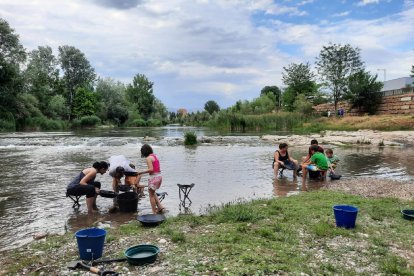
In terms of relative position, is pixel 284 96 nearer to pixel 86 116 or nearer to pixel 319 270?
pixel 86 116

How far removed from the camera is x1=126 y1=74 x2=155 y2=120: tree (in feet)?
352

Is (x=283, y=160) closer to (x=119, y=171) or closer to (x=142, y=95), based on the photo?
(x=119, y=171)

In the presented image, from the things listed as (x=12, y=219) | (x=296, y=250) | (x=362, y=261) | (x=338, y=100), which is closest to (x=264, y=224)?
(x=296, y=250)

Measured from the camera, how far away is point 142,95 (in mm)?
108875

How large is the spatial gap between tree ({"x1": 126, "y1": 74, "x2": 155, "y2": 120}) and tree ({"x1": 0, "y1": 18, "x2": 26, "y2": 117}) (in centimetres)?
5154

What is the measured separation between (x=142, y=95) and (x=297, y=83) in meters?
55.9

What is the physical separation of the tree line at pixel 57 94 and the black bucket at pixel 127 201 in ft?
155

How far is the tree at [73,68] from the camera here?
85125mm

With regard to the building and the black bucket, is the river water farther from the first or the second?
the building

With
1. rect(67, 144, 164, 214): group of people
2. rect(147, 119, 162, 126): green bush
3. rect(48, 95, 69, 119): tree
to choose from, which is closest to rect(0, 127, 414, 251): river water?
rect(67, 144, 164, 214): group of people

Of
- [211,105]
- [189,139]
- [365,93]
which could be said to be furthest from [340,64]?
[211,105]

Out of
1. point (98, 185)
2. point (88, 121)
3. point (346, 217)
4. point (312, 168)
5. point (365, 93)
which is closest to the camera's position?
point (346, 217)

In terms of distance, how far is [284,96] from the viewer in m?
67.8

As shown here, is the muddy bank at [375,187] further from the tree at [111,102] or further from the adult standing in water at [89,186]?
the tree at [111,102]
